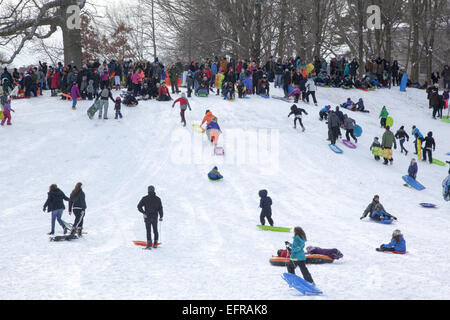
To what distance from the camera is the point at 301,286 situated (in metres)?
8.85

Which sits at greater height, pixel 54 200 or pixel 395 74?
pixel 395 74

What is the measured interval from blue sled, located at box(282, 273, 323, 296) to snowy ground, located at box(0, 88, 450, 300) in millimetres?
205

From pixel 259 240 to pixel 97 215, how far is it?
188 inches

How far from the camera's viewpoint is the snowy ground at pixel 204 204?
31.2 ft

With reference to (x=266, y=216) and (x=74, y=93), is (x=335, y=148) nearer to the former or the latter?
(x=266, y=216)

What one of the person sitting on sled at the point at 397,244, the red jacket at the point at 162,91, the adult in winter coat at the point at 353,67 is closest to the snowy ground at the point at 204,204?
the person sitting on sled at the point at 397,244

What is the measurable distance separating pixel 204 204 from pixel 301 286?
23.9 ft

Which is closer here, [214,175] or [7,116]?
[214,175]

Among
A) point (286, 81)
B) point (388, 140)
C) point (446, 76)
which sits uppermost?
point (446, 76)

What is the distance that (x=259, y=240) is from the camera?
1260 centimetres

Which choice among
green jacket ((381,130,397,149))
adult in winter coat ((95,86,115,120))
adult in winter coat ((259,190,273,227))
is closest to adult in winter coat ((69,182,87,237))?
adult in winter coat ((259,190,273,227))

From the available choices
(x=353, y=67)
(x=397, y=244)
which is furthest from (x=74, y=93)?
(x=353, y=67)

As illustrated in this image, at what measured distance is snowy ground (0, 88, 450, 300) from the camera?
9523 millimetres
